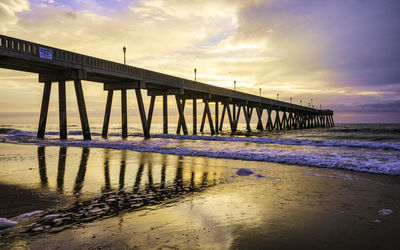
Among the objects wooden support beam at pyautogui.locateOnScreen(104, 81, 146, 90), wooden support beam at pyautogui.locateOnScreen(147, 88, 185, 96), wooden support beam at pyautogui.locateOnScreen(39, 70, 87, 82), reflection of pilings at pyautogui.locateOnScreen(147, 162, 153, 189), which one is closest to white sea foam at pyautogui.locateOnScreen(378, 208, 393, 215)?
reflection of pilings at pyautogui.locateOnScreen(147, 162, 153, 189)

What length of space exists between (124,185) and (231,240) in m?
3.98

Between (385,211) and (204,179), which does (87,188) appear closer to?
(204,179)

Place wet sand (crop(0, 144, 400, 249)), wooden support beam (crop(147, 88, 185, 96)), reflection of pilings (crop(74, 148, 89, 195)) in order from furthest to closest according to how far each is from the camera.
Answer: wooden support beam (crop(147, 88, 185, 96)) → reflection of pilings (crop(74, 148, 89, 195)) → wet sand (crop(0, 144, 400, 249))

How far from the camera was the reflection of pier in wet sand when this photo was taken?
14.1 feet

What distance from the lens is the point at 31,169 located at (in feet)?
28.7

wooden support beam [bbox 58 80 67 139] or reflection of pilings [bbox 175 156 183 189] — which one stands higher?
wooden support beam [bbox 58 80 67 139]

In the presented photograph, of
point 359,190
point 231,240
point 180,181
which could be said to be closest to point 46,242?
point 231,240

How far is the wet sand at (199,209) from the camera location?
3.42 metres

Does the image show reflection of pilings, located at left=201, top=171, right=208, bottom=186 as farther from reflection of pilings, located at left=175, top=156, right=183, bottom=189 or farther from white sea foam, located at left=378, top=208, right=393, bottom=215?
white sea foam, located at left=378, top=208, right=393, bottom=215

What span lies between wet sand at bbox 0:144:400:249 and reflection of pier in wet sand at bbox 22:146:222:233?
23 millimetres

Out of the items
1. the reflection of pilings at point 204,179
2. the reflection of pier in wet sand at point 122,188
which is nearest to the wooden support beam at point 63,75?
the reflection of pier in wet sand at point 122,188

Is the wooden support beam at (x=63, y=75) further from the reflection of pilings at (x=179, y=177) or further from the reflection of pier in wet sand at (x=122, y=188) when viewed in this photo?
the reflection of pilings at (x=179, y=177)

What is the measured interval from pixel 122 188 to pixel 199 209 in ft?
8.00

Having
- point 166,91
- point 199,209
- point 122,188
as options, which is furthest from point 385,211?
point 166,91
